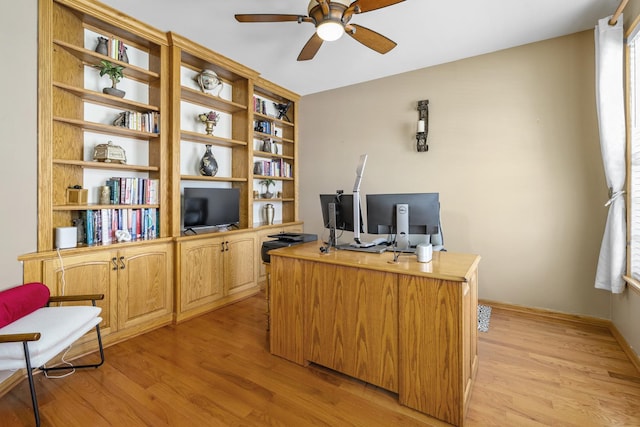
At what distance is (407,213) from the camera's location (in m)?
2.14

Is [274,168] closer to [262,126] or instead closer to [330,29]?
[262,126]

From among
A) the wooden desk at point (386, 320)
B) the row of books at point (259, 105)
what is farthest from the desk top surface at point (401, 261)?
the row of books at point (259, 105)

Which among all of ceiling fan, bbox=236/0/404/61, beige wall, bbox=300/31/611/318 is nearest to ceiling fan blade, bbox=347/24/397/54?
ceiling fan, bbox=236/0/404/61

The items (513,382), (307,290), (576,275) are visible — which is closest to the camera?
(513,382)

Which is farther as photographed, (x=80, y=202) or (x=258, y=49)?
(x=258, y=49)

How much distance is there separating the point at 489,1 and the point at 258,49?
2256 mm

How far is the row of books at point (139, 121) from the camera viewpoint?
2.73m

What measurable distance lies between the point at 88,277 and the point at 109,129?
1.29 m

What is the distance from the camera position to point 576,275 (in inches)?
115

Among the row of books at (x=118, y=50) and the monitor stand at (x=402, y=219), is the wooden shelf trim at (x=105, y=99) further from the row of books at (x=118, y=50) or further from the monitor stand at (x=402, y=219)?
the monitor stand at (x=402, y=219)

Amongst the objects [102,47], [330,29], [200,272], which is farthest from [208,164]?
[330,29]

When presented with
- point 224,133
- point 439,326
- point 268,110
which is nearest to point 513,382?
point 439,326

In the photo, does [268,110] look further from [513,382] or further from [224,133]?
[513,382]

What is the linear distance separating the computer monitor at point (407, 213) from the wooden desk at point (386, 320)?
22cm
